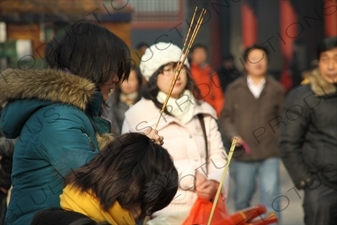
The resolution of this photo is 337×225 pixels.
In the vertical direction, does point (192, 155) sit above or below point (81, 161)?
below

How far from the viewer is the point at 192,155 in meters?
6.09

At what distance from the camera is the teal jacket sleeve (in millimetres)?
3893

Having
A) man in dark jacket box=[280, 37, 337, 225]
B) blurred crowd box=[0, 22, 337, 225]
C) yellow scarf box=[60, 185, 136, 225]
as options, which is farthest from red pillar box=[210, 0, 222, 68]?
yellow scarf box=[60, 185, 136, 225]

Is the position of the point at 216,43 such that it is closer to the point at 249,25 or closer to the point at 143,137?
the point at 249,25

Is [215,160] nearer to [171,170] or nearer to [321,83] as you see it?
[321,83]

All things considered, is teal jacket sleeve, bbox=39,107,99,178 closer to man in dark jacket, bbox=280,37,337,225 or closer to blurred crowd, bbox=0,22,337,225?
blurred crowd, bbox=0,22,337,225

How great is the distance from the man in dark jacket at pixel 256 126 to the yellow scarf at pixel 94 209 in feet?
20.0

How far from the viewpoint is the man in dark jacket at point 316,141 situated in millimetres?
7109

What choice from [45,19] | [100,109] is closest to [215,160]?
[100,109]

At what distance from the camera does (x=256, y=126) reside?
10039 mm

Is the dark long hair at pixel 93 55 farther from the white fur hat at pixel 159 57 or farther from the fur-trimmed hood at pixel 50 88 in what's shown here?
the white fur hat at pixel 159 57

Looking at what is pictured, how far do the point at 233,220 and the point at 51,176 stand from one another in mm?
1468

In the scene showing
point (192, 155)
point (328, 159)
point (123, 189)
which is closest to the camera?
point (123, 189)

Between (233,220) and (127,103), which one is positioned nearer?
(233,220)
